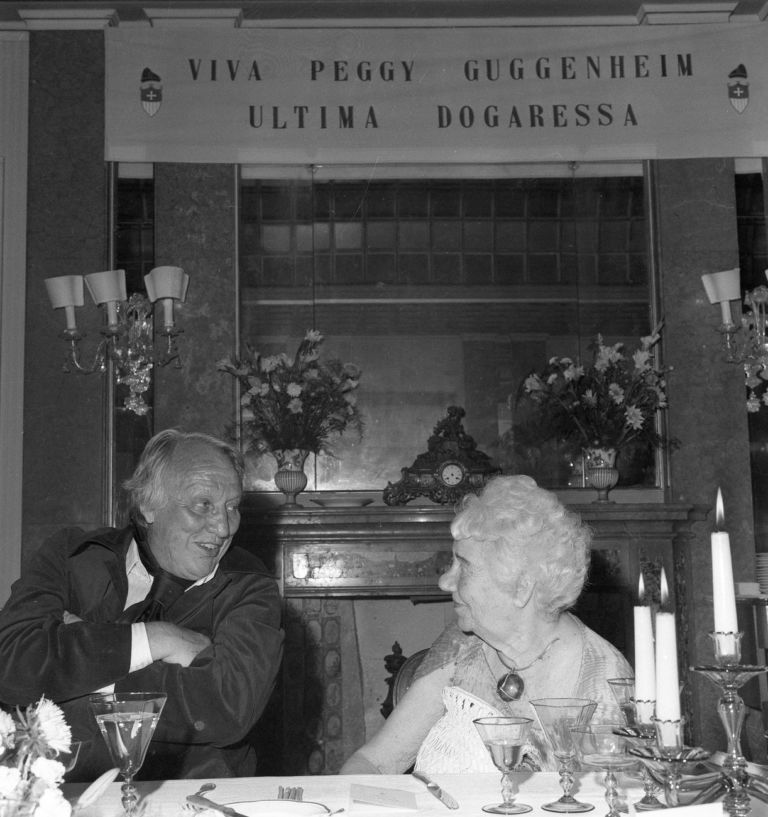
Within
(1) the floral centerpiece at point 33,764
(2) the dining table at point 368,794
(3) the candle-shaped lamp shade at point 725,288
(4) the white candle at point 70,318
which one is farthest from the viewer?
(3) the candle-shaped lamp shade at point 725,288

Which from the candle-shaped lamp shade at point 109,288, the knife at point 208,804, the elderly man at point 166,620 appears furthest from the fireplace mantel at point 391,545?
the knife at point 208,804

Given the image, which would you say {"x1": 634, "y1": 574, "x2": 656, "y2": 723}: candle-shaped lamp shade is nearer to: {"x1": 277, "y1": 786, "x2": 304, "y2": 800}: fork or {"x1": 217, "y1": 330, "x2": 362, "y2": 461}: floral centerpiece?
{"x1": 277, "y1": 786, "x2": 304, "y2": 800}: fork

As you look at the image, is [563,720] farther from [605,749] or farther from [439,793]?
[439,793]

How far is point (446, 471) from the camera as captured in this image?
5812mm

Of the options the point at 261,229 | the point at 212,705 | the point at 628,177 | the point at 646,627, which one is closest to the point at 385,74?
the point at 261,229

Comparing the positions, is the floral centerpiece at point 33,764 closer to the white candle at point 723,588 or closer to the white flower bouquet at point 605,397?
the white candle at point 723,588

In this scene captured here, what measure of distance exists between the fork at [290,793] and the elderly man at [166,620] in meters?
0.61

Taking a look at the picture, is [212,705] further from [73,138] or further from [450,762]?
[73,138]

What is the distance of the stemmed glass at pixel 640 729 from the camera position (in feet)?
5.28

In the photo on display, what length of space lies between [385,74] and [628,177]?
158 cm

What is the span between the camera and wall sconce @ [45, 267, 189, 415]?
5.67m

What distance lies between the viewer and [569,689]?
2441mm

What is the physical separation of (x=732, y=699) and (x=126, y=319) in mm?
4699

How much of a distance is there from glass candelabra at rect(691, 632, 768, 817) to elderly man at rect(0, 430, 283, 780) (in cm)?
133
